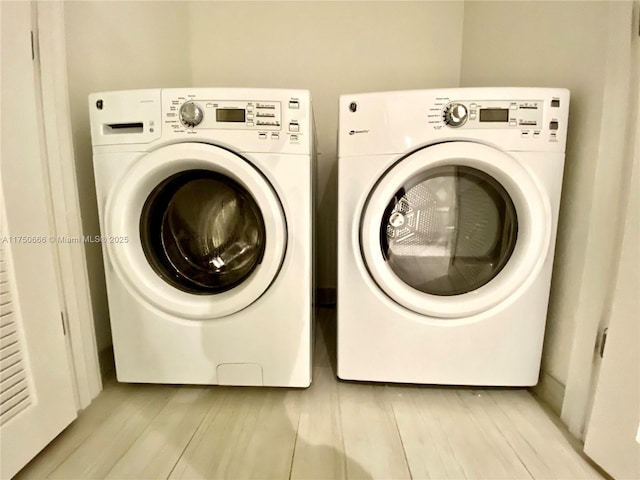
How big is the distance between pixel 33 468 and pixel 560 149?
1393 mm

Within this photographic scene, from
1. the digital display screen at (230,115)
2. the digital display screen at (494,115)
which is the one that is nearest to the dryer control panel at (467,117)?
the digital display screen at (494,115)

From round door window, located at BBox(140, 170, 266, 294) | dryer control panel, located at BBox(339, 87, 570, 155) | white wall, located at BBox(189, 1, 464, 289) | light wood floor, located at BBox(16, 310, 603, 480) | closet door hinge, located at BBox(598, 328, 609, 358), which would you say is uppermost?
white wall, located at BBox(189, 1, 464, 289)

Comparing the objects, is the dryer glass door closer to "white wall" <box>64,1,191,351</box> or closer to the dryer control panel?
the dryer control panel

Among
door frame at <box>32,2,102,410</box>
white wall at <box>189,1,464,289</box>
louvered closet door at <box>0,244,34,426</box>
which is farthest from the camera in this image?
white wall at <box>189,1,464,289</box>

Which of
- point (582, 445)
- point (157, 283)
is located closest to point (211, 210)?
point (157, 283)

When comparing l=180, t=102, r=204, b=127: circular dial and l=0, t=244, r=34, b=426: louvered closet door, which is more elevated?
l=180, t=102, r=204, b=127: circular dial

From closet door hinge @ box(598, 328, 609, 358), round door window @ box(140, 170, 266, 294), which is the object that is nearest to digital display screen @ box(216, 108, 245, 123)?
round door window @ box(140, 170, 266, 294)

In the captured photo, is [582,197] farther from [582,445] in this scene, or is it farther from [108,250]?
[108,250]

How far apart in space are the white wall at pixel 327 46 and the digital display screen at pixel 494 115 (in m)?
0.78

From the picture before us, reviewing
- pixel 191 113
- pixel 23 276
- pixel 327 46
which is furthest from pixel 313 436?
pixel 327 46

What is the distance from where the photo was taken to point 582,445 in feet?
2.54

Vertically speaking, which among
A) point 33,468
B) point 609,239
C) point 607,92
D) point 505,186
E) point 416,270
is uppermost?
point 607,92

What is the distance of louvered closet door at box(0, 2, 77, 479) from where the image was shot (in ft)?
2.10

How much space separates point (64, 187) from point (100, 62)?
1.51 ft
